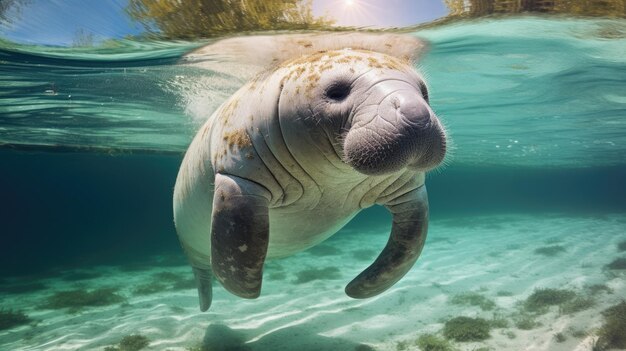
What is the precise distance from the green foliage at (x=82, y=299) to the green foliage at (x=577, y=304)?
9.22 meters

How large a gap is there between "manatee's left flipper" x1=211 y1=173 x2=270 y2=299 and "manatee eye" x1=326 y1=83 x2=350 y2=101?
0.86 metres

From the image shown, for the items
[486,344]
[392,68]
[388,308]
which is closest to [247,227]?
[392,68]

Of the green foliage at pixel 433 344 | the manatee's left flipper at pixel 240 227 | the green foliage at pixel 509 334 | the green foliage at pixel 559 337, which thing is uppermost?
the manatee's left flipper at pixel 240 227

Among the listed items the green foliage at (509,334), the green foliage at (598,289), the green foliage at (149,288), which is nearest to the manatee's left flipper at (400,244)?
the green foliage at (509,334)

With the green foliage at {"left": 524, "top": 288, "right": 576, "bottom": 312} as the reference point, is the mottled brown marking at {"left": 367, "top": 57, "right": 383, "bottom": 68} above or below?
above

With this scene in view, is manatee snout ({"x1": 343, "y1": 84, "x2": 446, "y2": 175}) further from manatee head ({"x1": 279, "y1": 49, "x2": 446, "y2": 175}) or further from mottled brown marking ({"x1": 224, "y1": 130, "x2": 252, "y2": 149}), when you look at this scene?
mottled brown marking ({"x1": 224, "y1": 130, "x2": 252, "y2": 149})

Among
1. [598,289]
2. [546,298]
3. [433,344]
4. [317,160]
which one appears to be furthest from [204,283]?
[598,289]

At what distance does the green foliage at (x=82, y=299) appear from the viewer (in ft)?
31.3

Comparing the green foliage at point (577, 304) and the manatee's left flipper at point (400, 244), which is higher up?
the manatee's left flipper at point (400, 244)

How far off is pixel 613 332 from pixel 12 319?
10.7 metres

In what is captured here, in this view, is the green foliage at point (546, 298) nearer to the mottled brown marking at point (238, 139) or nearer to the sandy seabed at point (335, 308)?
the sandy seabed at point (335, 308)

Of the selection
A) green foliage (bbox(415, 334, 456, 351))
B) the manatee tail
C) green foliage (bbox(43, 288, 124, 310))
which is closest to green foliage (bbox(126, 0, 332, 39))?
the manatee tail

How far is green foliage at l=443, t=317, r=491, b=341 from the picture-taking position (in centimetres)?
606

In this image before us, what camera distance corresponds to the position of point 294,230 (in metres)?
3.79
